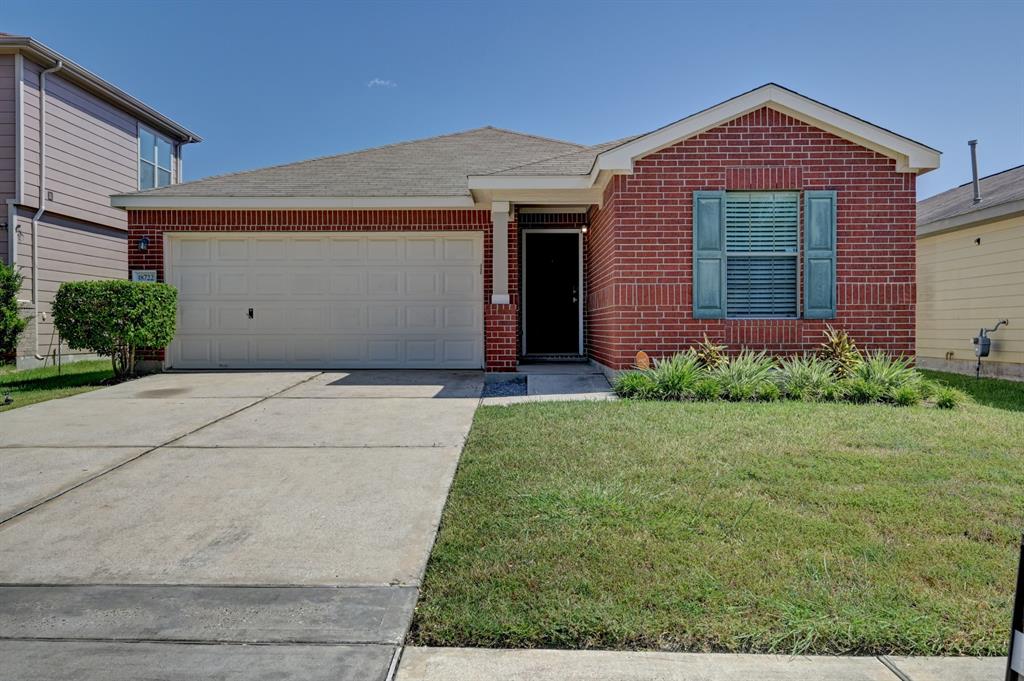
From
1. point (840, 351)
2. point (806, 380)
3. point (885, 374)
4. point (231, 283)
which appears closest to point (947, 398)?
point (885, 374)

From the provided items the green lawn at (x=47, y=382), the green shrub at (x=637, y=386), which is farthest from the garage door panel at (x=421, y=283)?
the green lawn at (x=47, y=382)

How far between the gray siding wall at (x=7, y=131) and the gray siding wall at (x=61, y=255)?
51cm

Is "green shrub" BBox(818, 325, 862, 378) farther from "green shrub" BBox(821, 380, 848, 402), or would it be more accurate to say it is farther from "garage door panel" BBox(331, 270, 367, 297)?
"garage door panel" BBox(331, 270, 367, 297)

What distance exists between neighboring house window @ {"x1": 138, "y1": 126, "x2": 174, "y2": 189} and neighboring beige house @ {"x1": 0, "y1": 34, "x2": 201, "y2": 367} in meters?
0.08

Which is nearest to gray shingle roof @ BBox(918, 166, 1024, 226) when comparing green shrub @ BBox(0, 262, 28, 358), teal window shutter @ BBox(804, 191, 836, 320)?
teal window shutter @ BBox(804, 191, 836, 320)

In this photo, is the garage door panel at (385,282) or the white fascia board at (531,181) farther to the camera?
the garage door panel at (385,282)

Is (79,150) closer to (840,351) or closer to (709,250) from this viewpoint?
(709,250)

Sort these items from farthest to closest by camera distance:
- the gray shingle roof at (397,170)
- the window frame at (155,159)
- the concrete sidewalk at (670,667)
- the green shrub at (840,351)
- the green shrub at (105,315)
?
1. the window frame at (155,159)
2. the gray shingle roof at (397,170)
3. the green shrub at (105,315)
4. the green shrub at (840,351)
5. the concrete sidewalk at (670,667)

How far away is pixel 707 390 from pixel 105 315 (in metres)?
8.17

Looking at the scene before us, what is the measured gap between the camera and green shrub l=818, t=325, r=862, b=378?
303 inches

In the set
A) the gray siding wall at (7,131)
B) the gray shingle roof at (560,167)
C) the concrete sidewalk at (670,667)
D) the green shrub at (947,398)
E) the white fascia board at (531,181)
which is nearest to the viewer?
the concrete sidewalk at (670,667)

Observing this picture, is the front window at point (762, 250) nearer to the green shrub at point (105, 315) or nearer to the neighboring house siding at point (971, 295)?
the neighboring house siding at point (971, 295)

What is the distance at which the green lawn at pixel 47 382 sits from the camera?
25.8ft

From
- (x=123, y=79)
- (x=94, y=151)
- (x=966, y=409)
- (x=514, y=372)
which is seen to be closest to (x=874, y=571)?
(x=966, y=409)
